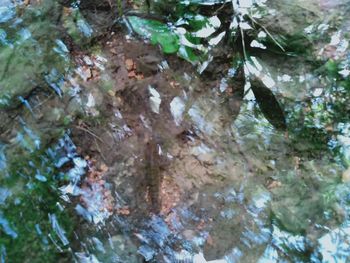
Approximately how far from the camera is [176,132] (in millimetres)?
2330

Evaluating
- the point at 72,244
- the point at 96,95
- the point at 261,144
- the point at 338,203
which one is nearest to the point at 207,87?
the point at 261,144

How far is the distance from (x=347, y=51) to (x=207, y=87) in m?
0.91

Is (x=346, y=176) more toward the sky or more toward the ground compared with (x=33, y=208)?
more toward the ground

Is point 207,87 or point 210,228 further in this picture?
point 207,87

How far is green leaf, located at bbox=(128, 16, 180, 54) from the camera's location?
2400 mm

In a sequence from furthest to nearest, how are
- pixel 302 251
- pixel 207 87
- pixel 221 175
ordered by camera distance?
1. pixel 207 87
2. pixel 221 175
3. pixel 302 251

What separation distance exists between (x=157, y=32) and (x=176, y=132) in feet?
2.18

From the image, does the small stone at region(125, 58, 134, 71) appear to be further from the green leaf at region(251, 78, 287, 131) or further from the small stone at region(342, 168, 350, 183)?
the small stone at region(342, 168, 350, 183)

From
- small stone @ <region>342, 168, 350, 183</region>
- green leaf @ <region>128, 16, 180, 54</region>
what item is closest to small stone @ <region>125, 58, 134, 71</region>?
green leaf @ <region>128, 16, 180, 54</region>

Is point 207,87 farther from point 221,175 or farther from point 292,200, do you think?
point 292,200

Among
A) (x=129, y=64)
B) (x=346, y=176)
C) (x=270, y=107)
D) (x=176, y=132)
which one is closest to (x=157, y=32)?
(x=129, y=64)

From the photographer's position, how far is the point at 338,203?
2074mm

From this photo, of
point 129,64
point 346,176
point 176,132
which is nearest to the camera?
point 346,176

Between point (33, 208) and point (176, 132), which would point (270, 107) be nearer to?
point (176, 132)
